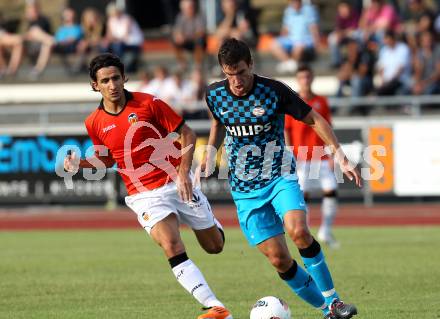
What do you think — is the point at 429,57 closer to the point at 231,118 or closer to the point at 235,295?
the point at 235,295

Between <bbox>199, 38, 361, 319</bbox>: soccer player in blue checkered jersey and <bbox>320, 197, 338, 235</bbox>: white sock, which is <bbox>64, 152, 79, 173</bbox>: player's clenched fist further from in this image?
<bbox>320, 197, 338, 235</bbox>: white sock

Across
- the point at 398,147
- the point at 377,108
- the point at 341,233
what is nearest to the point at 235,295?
the point at 341,233

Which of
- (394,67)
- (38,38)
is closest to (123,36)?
(38,38)

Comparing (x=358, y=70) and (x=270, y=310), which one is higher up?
(x=358, y=70)

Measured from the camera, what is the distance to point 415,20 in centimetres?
2512

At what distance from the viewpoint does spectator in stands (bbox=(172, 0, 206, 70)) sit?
25141 millimetres

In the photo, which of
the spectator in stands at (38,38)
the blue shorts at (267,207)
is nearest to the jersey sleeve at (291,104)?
the blue shorts at (267,207)

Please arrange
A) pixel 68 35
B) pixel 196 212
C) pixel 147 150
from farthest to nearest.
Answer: pixel 68 35 < pixel 196 212 < pixel 147 150

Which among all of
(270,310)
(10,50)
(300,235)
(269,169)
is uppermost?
(10,50)

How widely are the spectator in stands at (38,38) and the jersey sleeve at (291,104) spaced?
19.3 metres

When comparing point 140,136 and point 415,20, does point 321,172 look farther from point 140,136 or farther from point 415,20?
point 415,20

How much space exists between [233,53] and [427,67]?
16.0 m

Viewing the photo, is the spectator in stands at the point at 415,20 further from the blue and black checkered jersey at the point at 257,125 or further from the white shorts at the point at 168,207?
the blue and black checkered jersey at the point at 257,125

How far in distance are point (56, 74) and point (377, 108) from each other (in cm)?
942
